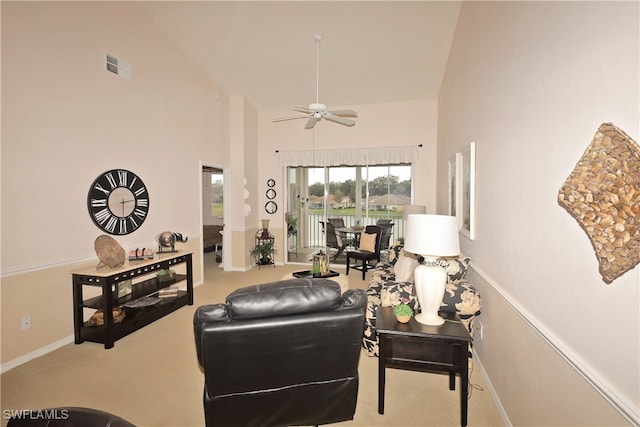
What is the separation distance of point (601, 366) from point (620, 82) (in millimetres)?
1009

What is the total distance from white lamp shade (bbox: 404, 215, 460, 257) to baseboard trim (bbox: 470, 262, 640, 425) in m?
0.51

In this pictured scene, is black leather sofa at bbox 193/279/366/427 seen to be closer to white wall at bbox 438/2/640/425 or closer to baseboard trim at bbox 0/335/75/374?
white wall at bbox 438/2/640/425

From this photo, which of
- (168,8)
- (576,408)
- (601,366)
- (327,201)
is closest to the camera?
(601,366)

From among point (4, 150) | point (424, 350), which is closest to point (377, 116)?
point (424, 350)

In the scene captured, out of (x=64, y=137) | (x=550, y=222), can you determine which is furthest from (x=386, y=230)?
(x=64, y=137)

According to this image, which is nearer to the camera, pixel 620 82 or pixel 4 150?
pixel 620 82

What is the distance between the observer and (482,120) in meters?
2.73

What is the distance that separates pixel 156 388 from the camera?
7.85 ft

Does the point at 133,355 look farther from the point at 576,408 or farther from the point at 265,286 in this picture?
the point at 576,408

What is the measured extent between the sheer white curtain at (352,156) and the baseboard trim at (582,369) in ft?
14.9

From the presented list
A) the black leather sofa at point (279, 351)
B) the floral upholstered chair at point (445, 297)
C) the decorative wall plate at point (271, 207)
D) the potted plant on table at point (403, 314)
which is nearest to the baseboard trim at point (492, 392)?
the floral upholstered chair at point (445, 297)

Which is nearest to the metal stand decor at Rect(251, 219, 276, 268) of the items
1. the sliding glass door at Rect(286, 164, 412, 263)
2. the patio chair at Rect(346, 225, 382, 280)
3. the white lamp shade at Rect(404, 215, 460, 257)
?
the sliding glass door at Rect(286, 164, 412, 263)

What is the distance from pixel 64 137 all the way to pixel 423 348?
12.5ft

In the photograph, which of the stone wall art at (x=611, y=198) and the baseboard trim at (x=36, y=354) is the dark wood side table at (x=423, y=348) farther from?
the baseboard trim at (x=36, y=354)
